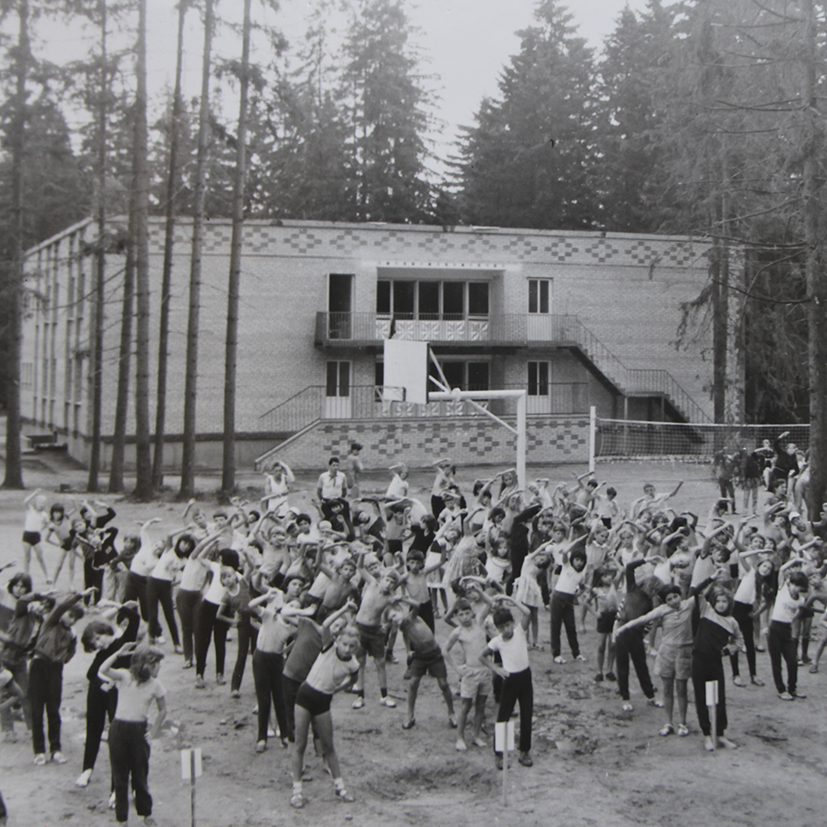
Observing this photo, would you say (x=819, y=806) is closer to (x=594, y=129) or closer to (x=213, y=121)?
(x=213, y=121)

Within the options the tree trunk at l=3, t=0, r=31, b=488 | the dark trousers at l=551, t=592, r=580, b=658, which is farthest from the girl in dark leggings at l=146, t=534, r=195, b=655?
the tree trunk at l=3, t=0, r=31, b=488

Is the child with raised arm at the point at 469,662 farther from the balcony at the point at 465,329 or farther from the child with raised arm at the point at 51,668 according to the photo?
the balcony at the point at 465,329

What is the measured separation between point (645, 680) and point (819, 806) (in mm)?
2221

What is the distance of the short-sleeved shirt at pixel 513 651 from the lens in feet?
26.4

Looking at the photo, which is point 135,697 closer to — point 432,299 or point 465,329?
point 465,329

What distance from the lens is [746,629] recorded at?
1039 centimetres

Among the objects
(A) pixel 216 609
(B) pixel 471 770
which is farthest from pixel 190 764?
(A) pixel 216 609

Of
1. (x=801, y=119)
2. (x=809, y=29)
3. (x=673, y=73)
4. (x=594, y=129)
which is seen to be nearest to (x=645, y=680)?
(x=801, y=119)

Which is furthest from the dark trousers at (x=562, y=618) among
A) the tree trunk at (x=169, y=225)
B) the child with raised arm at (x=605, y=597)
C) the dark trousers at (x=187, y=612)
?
the tree trunk at (x=169, y=225)

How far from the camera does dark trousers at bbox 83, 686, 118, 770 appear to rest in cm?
750

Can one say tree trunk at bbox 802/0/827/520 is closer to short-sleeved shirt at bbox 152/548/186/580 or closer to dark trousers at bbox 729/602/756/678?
dark trousers at bbox 729/602/756/678

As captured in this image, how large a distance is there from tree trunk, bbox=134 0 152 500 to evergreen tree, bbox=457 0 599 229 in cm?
2388

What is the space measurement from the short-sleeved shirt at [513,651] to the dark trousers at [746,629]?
3264mm

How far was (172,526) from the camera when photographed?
19.2 meters
